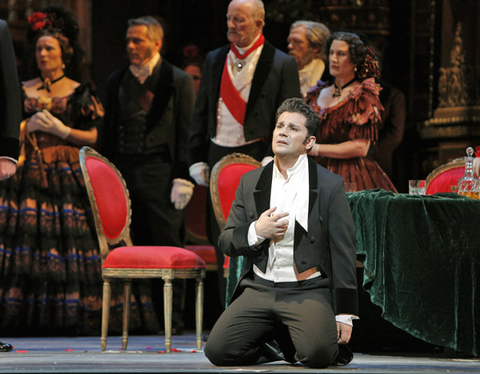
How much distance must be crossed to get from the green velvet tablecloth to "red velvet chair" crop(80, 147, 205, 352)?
2.84ft

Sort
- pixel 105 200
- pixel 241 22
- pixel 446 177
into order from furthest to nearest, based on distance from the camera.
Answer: pixel 241 22 < pixel 446 177 < pixel 105 200

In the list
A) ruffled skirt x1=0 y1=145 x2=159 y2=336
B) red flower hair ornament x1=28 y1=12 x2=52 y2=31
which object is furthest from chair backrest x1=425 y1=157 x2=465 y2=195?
red flower hair ornament x1=28 y1=12 x2=52 y2=31

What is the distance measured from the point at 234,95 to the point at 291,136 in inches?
54.8

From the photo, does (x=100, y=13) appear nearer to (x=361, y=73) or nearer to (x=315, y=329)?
(x=361, y=73)

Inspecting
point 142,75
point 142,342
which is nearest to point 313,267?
point 142,342

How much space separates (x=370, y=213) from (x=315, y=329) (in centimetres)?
70

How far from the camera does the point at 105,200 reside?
405 centimetres

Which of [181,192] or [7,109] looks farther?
[181,192]

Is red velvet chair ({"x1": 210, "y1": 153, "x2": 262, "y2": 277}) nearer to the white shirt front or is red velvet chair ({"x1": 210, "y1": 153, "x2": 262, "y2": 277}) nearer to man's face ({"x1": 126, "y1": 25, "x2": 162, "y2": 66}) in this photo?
the white shirt front

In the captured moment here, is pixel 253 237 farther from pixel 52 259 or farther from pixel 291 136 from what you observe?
pixel 52 259

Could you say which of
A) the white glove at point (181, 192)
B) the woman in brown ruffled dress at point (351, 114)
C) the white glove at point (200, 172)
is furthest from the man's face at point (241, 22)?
the white glove at point (181, 192)

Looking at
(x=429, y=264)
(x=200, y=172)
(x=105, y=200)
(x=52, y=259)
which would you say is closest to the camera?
(x=429, y=264)

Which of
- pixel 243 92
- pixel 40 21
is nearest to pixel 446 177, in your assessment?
pixel 243 92

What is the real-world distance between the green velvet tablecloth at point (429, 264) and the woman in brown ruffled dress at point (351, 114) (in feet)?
2.99
